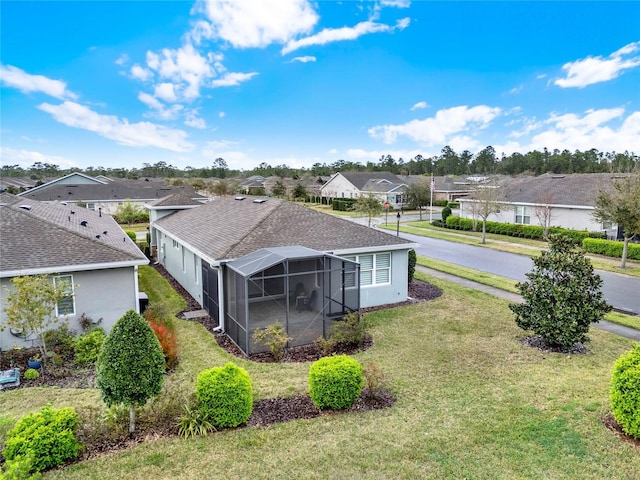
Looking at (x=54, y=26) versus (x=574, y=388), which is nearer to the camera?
(x=574, y=388)

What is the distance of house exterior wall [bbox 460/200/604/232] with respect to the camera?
3372cm

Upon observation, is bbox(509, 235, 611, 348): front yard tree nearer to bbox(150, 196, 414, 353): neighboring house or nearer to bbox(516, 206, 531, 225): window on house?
bbox(150, 196, 414, 353): neighboring house

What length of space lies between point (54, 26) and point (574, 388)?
2986cm

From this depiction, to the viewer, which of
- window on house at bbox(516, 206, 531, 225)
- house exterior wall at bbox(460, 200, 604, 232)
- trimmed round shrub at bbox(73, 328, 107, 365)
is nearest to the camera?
trimmed round shrub at bbox(73, 328, 107, 365)

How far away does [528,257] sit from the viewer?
28.2 m

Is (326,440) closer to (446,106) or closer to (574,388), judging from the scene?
(574,388)

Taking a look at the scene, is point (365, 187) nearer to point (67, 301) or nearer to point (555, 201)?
point (555, 201)

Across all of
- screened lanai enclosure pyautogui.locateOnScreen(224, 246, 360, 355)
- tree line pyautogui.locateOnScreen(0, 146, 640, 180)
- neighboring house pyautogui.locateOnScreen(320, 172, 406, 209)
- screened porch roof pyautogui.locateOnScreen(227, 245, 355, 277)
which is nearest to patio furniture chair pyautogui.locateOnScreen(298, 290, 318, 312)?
screened lanai enclosure pyautogui.locateOnScreen(224, 246, 360, 355)

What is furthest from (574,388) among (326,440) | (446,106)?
(446,106)

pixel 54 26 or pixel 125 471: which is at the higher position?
pixel 54 26

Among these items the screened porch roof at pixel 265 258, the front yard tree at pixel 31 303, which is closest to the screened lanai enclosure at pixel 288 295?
the screened porch roof at pixel 265 258

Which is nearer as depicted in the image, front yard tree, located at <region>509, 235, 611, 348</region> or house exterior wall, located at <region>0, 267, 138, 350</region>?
front yard tree, located at <region>509, 235, 611, 348</region>

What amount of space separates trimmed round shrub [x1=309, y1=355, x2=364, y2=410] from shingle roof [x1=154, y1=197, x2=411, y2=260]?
6.49 metres

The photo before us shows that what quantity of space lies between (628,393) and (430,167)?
119857 mm
